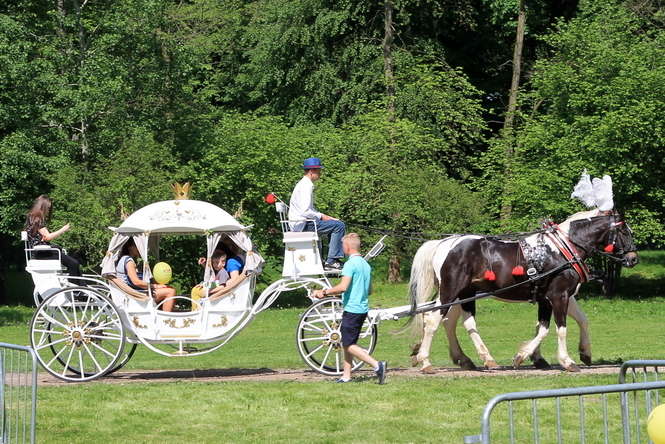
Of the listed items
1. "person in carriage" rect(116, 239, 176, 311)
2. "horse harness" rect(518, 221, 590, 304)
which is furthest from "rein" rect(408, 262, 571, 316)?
"person in carriage" rect(116, 239, 176, 311)

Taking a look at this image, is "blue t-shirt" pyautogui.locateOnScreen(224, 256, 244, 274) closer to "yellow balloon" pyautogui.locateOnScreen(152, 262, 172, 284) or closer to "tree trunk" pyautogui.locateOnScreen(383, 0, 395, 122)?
"yellow balloon" pyautogui.locateOnScreen(152, 262, 172, 284)

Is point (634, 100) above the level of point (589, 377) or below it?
above

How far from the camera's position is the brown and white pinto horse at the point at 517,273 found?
49.6ft

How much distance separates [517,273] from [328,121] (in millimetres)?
25927

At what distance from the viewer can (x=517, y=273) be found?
1511cm

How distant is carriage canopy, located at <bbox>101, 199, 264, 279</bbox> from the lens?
1447cm

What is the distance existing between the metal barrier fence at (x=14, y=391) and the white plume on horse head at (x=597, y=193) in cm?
852

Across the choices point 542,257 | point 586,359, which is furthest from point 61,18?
point 586,359

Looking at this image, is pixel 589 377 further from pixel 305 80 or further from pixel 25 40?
pixel 305 80

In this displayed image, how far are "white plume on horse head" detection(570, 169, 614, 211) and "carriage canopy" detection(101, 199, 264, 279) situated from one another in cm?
470

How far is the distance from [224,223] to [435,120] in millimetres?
27058

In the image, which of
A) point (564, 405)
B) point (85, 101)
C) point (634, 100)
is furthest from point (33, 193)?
point (564, 405)

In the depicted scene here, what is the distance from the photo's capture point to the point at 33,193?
112 feet

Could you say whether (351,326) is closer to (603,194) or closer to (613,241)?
(613,241)
